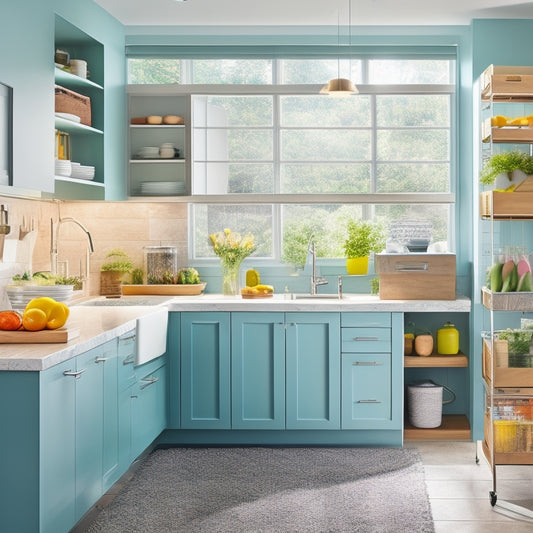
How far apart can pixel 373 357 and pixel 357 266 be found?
80cm

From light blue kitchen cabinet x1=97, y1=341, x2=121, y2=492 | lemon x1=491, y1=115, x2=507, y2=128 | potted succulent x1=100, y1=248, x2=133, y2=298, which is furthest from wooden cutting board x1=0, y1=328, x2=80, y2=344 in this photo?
lemon x1=491, y1=115, x2=507, y2=128

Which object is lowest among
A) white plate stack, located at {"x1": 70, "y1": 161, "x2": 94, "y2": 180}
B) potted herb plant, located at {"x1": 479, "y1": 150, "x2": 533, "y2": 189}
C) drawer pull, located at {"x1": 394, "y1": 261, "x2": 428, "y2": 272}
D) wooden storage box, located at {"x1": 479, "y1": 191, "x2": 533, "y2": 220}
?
drawer pull, located at {"x1": 394, "y1": 261, "x2": 428, "y2": 272}

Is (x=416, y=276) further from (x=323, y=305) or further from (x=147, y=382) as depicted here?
(x=147, y=382)

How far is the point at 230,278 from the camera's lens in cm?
518

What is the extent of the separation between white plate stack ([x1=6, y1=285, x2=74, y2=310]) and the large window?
168 centimetres

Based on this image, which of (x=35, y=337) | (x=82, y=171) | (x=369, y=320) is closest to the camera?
(x=35, y=337)

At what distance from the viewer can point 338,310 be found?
466cm

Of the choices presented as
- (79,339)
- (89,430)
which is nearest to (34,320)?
(79,339)

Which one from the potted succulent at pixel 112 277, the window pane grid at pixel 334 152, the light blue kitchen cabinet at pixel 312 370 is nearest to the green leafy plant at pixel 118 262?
the potted succulent at pixel 112 277

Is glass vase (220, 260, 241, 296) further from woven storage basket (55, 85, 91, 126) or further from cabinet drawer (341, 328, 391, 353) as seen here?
woven storage basket (55, 85, 91, 126)

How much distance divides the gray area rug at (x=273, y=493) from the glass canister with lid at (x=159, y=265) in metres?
1.17

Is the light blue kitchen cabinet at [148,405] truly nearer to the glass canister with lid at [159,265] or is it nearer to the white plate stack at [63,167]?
the glass canister with lid at [159,265]

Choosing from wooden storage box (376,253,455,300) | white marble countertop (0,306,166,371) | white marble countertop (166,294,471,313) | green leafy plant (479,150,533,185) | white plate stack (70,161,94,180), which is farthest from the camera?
wooden storage box (376,253,455,300)

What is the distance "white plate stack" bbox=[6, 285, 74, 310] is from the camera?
12.5 ft
